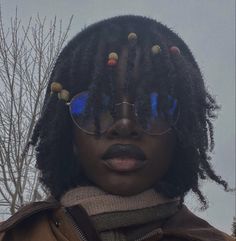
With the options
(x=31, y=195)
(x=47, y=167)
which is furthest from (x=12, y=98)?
(x=47, y=167)

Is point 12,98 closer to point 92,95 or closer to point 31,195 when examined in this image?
point 31,195

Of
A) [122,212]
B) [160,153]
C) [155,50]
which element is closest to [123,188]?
[122,212]

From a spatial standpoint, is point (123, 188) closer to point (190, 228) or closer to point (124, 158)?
point (124, 158)

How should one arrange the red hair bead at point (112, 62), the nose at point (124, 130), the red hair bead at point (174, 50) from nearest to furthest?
the nose at point (124, 130), the red hair bead at point (112, 62), the red hair bead at point (174, 50)

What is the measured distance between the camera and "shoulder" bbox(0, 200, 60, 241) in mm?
2004

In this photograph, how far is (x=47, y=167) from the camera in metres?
A: 2.24

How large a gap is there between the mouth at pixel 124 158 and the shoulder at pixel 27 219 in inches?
10.3

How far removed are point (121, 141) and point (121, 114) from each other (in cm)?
10

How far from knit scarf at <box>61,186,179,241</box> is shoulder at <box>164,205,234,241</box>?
0.05m

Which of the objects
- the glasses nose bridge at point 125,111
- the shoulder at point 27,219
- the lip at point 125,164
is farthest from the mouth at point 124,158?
the shoulder at point 27,219

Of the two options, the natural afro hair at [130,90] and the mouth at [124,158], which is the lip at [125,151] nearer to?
the mouth at [124,158]

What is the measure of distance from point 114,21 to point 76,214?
791 millimetres

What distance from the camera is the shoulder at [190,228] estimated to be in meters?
2.04

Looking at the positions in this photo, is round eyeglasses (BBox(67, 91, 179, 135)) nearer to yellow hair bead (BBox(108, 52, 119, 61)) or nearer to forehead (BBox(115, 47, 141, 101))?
forehead (BBox(115, 47, 141, 101))
